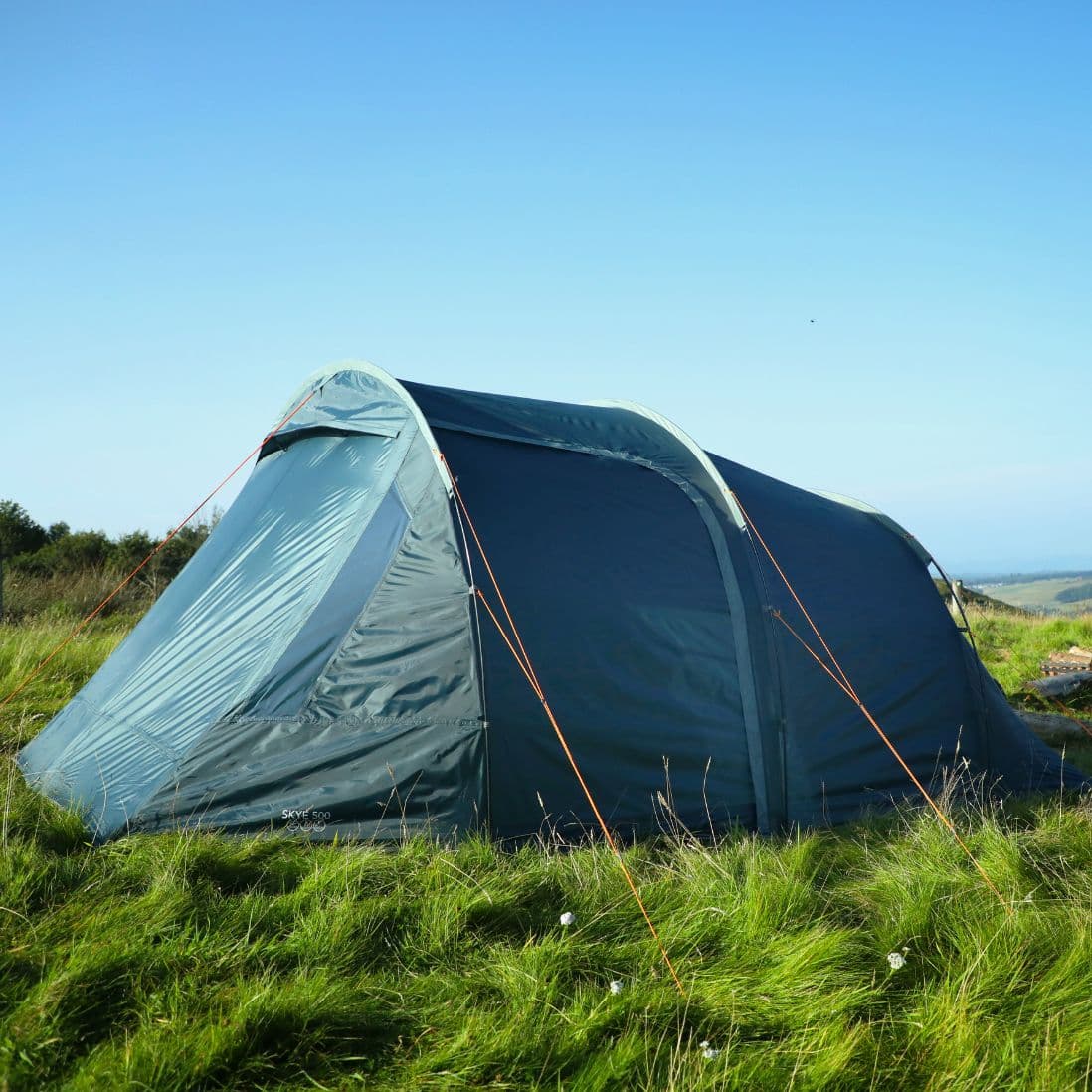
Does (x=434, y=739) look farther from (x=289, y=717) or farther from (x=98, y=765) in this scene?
(x=98, y=765)

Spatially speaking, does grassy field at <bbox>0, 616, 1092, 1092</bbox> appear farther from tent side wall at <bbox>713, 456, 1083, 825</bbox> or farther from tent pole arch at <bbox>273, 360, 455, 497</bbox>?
tent pole arch at <bbox>273, 360, 455, 497</bbox>

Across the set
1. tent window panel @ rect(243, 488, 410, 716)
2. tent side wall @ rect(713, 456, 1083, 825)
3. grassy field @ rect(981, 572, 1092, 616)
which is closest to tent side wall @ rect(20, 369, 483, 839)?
tent window panel @ rect(243, 488, 410, 716)

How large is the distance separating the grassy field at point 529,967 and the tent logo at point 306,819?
12 centimetres

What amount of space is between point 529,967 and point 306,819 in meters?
1.52

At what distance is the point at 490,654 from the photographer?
169 inches

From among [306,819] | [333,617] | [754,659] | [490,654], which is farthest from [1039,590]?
[306,819]

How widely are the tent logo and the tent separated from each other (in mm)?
10

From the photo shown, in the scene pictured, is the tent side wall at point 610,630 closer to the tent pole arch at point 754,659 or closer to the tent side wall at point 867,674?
the tent pole arch at point 754,659

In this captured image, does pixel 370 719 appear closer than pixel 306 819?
No

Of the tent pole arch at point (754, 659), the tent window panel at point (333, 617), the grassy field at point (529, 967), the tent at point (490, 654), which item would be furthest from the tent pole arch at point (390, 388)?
the grassy field at point (529, 967)

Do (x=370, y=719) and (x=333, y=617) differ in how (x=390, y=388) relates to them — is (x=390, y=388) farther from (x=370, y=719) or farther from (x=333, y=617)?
(x=370, y=719)

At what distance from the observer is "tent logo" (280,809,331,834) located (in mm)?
4184

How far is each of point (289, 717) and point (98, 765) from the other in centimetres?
98

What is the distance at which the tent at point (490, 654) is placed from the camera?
4.27 meters
